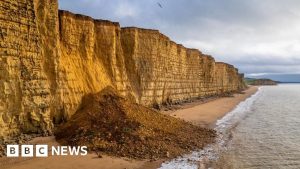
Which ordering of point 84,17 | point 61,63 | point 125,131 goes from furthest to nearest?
point 84,17, point 61,63, point 125,131

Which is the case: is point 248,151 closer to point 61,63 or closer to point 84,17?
point 61,63

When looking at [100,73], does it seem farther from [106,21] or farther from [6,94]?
[6,94]

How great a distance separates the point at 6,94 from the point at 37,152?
8.90 ft

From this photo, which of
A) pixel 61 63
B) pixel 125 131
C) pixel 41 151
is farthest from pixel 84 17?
pixel 41 151

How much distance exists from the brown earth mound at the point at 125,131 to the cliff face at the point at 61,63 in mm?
1434

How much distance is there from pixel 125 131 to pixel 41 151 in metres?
3.70

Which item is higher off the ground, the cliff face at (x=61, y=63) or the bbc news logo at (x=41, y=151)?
the cliff face at (x=61, y=63)

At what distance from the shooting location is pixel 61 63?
19.7m

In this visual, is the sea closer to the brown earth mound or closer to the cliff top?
the brown earth mound

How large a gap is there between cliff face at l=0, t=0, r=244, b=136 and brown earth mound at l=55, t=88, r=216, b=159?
56.4 inches

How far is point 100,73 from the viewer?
77.0 ft

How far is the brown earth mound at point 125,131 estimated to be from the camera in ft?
49.4

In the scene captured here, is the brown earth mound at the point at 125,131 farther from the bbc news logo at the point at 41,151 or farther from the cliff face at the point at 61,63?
the cliff face at the point at 61,63

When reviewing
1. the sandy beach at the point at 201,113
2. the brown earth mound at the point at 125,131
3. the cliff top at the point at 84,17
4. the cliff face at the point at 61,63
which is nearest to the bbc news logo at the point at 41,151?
the brown earth mound at the point at 125,131
